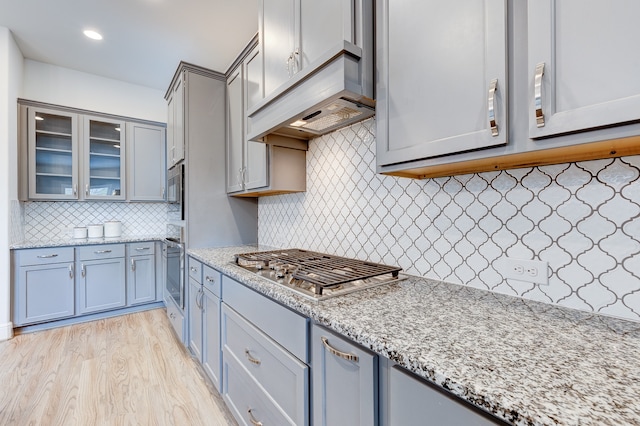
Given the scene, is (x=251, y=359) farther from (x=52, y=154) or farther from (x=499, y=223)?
(x=52, y=154)

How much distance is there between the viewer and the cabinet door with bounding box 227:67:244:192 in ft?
7.39

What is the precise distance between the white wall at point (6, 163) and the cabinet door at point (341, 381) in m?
3.34

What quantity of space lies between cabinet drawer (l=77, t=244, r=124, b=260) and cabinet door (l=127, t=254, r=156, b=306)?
16 cm

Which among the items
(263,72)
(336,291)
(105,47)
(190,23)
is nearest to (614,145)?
(336,291)

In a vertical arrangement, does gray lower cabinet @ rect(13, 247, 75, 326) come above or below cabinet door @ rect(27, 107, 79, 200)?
below

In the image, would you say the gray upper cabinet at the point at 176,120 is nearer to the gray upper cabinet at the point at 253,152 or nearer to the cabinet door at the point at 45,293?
the gray upper cabinet at the point at 253,152

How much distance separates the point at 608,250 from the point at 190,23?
324cm

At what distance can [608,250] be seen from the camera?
0.86 m

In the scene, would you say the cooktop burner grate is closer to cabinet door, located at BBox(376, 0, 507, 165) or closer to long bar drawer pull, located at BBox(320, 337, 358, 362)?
long bar drawer pull, located at BBox(320, 337, 358, 362)

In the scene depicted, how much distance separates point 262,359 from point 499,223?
1126mm

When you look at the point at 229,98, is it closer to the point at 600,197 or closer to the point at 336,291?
the point at 336,291

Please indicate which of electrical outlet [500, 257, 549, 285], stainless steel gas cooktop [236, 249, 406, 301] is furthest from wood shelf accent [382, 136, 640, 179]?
stainless steel gas cooktop [236, 249, 406, 301]

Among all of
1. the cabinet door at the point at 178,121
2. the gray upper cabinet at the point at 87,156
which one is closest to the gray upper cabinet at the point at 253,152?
the cabinet door at the point at 178,121

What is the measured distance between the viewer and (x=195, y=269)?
7.02ft
